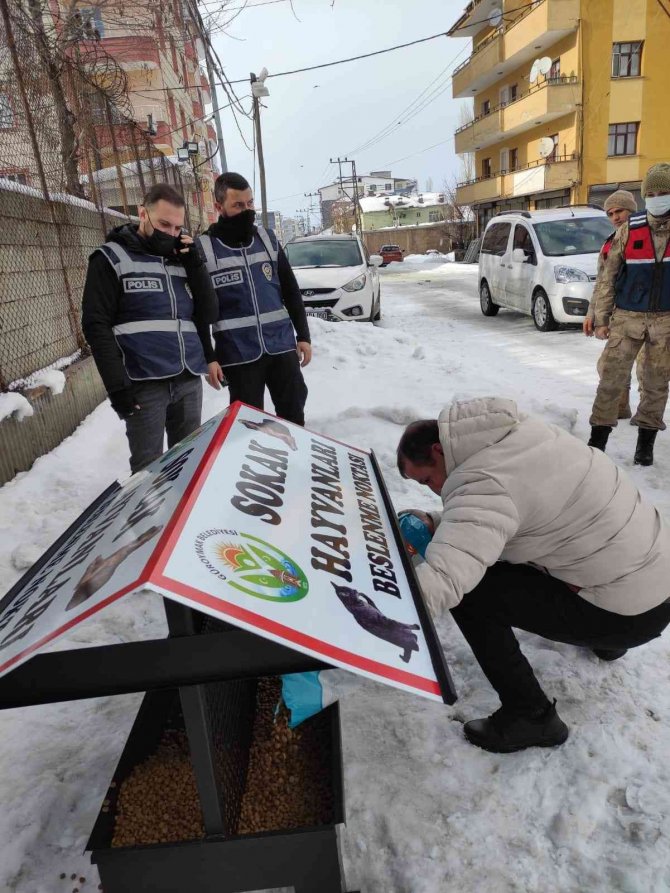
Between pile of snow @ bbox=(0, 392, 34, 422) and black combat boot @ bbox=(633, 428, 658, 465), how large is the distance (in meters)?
4.24

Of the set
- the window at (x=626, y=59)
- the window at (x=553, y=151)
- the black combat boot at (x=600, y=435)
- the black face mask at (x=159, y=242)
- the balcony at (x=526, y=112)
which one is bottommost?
the black combat boot at (x=600, y=435)

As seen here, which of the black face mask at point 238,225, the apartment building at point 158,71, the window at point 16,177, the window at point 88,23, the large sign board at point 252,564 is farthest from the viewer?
the apartment building at point 158,71

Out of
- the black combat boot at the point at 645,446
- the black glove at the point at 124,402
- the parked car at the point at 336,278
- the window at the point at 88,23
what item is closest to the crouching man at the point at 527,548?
the black glove at the point at 124,402

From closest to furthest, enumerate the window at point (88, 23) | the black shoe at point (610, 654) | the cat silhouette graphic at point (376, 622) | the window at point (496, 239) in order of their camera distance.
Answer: the cat silhouette graphic at point (376, 622) → the black shoe at point (610, 654) → the window at point (88, 23) → the window at point (496, 239)

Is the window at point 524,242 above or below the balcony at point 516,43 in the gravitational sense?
below

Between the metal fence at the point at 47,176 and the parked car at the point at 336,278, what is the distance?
3323 mm

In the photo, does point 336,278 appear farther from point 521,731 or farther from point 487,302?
point 521,731

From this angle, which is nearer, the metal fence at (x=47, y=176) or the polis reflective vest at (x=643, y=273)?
the polis reflective vest at (x=643, y=273)

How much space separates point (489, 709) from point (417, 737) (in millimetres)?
295

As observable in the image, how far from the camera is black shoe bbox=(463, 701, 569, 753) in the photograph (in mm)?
1938

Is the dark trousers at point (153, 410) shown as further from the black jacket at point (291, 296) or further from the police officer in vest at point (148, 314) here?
the black jacket at point (291, 296)

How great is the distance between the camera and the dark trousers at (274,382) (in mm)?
3580

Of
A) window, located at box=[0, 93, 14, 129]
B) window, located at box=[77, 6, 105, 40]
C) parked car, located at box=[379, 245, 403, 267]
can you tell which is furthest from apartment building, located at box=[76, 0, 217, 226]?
parked car, located at box=[379, 245, 403, 267]

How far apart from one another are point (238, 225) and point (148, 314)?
32.2 inches
